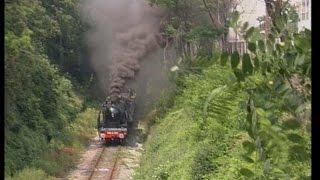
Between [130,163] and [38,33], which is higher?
[38,33]

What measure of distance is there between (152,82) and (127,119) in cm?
633

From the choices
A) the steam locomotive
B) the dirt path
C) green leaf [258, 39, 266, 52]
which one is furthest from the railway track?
green leaf [258, 39, 266, 52]

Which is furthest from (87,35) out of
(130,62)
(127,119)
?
(127,119)

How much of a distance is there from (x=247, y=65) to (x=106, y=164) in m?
18.7

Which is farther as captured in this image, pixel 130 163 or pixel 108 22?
pixel 108 22

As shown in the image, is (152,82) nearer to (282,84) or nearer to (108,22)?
(108,22)

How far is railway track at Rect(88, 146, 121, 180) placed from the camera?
715 inches

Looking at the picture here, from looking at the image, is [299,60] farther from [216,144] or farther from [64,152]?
[64,152]

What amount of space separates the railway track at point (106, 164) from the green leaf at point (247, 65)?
16231 millimetres

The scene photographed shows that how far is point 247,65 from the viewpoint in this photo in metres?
1.81

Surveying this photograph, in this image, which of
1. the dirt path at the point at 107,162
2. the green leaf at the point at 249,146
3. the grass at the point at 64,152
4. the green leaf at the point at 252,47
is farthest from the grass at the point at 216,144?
the grass at the point at 64,152

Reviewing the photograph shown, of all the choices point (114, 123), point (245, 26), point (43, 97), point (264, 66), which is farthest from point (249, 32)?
point (114, 123)

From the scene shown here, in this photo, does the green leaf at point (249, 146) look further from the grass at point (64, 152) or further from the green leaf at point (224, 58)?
the grass at point (64, 152)

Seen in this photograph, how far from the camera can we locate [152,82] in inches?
1177
